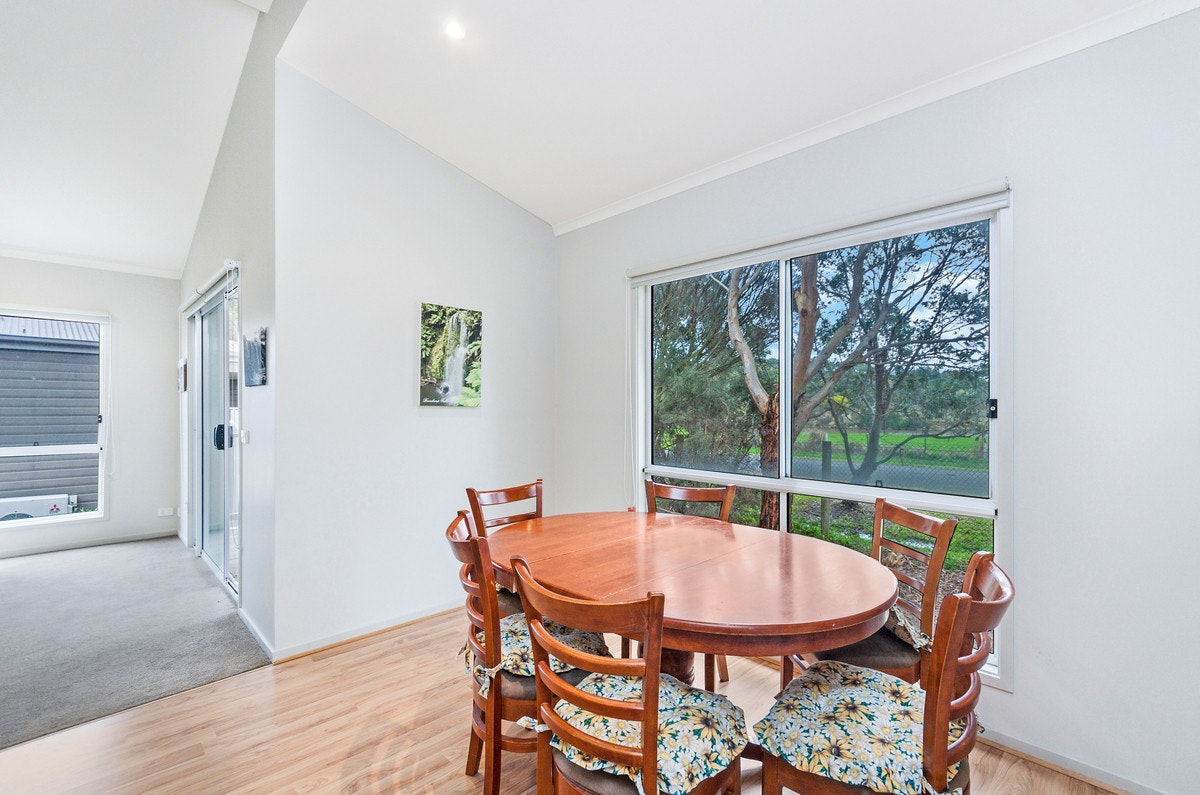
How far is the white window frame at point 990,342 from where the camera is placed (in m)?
2.08

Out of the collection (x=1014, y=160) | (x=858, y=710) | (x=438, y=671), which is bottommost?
(x=438, y=671)

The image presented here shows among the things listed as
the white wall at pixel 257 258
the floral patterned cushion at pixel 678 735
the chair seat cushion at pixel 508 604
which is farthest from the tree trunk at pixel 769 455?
the white wall at pixel 257 258

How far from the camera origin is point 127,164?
385 cm

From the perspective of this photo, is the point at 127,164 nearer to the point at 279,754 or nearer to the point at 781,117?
the point at 279,754

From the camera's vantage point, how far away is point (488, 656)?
5.20 ft

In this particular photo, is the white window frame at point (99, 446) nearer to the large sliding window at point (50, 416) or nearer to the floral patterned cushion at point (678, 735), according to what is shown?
the large sliding window at point (50, 416)

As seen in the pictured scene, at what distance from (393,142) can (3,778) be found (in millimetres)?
3350

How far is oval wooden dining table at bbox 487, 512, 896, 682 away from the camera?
4.05ft

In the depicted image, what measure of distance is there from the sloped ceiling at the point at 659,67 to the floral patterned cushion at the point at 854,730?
229cm

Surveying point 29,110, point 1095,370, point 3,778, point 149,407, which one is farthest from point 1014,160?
point 149,407

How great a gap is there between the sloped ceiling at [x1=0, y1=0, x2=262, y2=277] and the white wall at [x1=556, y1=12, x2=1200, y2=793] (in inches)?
153

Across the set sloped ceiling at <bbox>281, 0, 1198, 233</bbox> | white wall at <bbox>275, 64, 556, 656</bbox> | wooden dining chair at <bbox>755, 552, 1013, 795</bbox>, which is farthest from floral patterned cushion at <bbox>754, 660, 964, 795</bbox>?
white wall at <bbox>275, 64, 556, 656</bbox>

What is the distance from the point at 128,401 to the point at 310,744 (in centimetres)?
474

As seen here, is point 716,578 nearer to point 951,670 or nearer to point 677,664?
point 677,664
